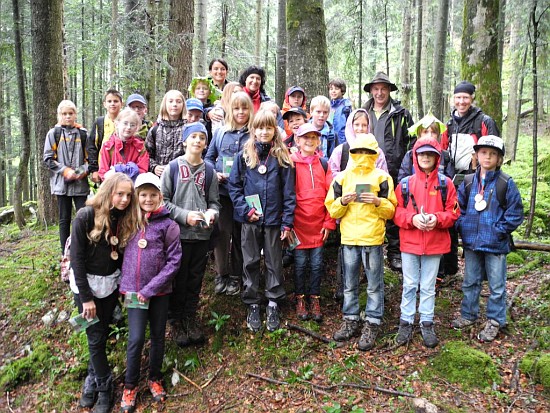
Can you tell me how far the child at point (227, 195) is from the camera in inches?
199

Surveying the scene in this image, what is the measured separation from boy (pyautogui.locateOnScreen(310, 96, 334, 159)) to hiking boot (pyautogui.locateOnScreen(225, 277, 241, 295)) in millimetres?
2100

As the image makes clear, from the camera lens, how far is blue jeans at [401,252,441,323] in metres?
4.50

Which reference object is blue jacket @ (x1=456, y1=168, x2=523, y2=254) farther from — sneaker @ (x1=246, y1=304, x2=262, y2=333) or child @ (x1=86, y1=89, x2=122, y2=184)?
child @ (x1=86, y1=89, x2=122, y2=184)

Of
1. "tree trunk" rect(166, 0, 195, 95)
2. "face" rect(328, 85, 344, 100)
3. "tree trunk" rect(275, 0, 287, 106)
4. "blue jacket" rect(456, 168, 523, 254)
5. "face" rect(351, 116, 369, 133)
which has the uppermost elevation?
"tree trunk" rect(275, 0, 287, 106)

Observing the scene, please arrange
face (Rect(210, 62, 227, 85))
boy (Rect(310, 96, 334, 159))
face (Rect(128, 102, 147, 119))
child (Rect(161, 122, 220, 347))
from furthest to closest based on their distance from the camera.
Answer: face (Rect(210, 62, 227, 85)) < face (Rect(128, 102, 147, 119)) < boy (Rect(310, 96, 334, 159)) < child (Rect(161, 122, 220, 347))

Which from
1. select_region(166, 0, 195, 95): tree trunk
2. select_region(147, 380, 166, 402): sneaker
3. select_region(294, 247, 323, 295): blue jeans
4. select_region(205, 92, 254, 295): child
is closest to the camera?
select_region(147, 380, 166, 402): sneaker

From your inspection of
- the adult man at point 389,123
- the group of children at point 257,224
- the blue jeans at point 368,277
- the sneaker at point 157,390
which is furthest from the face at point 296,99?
the sneaker at point 157,390

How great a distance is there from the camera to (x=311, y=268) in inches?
195

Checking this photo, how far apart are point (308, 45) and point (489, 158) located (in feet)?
11.7

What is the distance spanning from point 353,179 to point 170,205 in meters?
2.12

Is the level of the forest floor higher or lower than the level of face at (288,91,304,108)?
lower

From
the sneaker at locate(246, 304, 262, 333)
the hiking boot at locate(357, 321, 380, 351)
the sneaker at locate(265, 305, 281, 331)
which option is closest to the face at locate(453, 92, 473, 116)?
the hiking boot at locate(357, 321, 380, 351)

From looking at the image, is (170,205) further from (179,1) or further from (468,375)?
(179,1)

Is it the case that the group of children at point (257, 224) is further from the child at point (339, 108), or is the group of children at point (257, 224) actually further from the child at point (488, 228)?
the child at point (339, 108)
